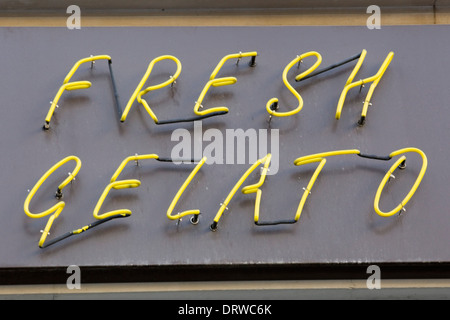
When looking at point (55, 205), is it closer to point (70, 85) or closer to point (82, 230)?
point (82, 230)

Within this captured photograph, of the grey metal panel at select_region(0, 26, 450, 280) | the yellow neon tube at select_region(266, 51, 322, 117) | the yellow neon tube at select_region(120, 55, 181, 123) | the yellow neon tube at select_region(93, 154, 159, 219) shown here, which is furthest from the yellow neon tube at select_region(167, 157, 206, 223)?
the yellow neon tube at select_region(266, 51, 322, 117)

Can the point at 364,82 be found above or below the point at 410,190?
above

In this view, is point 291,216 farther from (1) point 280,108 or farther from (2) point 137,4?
(2) point 137,4

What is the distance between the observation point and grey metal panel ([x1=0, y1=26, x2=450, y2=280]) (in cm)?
419

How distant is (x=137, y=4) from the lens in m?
5.11

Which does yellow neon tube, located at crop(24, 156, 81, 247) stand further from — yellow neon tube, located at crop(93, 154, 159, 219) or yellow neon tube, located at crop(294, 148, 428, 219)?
yellow neon tube, located at crop(294, 148, 428, 219)

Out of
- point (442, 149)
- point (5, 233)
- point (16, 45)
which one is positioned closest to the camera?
point (5, 233)

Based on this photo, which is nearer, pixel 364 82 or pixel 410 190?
pixel 410 190

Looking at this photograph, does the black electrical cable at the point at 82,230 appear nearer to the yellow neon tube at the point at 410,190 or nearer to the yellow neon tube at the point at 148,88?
the yellow neon tube at the point at 148,88

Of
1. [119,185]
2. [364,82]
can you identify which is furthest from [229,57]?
[119,185]

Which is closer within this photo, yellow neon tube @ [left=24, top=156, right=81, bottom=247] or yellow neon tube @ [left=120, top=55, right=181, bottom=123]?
yellow neon tube @ [left=24, top=156, right=81, bottom=247]

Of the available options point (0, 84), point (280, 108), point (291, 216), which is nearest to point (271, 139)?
point (280, 108)

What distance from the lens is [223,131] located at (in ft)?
15.0

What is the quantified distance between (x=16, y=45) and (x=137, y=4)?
0.83m
